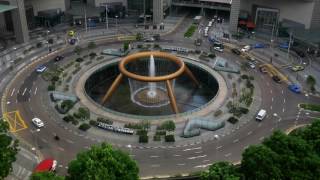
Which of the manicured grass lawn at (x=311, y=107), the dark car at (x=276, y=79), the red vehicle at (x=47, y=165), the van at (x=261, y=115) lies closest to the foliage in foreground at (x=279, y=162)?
the van at (x=261, y=115)

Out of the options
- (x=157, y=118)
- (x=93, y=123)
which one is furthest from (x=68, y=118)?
(x=157, y=118)

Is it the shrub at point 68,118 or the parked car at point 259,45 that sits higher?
the parked car at point 259,45

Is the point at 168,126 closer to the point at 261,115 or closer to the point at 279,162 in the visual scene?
the point at 261,115

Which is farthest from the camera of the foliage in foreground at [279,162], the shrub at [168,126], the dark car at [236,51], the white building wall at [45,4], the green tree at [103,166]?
the white building wall at [45,4]

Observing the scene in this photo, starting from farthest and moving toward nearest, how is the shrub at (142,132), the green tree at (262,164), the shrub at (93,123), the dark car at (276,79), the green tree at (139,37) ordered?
the green tree at (139,37) → the dark car at (276,79) → the shrub at (93,123) → the shrub at (142,132) → the green tree at (262,164)

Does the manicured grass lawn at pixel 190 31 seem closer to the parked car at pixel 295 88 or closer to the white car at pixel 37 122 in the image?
the parked car at pixel 295 88

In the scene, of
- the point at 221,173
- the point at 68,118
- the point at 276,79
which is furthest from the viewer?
the point at 276,79

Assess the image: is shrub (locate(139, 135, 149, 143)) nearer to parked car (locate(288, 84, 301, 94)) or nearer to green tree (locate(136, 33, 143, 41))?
parked car (locate(288, 84, 301, 94))
